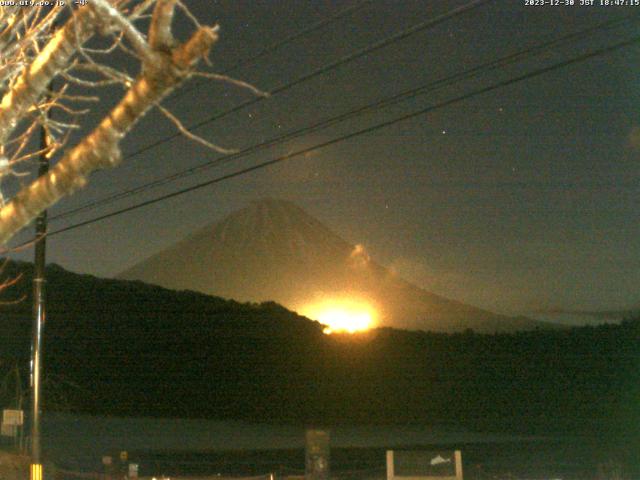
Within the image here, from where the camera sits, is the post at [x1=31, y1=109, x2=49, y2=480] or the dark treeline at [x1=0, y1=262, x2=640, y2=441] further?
the dark treeline at [x1=0, y1=262, x2=640, y2=441]

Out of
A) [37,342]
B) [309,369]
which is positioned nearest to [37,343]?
[37,342]

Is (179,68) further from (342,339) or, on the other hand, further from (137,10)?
(342,339)

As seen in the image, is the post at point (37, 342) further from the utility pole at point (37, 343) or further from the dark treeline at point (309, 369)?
the dark treeline at point (309, 369)

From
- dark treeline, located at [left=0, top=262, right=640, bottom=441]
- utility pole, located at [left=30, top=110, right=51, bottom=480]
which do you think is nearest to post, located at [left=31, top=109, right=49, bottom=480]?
utility pole, located at [left=30, top=110, right=51, bottom=480]

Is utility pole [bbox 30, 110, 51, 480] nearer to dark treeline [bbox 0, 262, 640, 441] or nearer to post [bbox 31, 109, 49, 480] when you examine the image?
post [bbox 31, 109, 49, 480]

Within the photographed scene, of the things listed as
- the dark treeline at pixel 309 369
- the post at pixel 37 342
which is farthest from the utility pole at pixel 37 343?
the dark treeline at pixel 309 369

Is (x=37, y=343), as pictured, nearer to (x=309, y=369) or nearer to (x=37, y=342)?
(x=37, y=342)

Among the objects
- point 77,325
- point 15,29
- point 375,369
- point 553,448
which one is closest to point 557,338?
point 375,369

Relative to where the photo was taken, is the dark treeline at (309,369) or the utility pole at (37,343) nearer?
the utility pole at (37,343)
